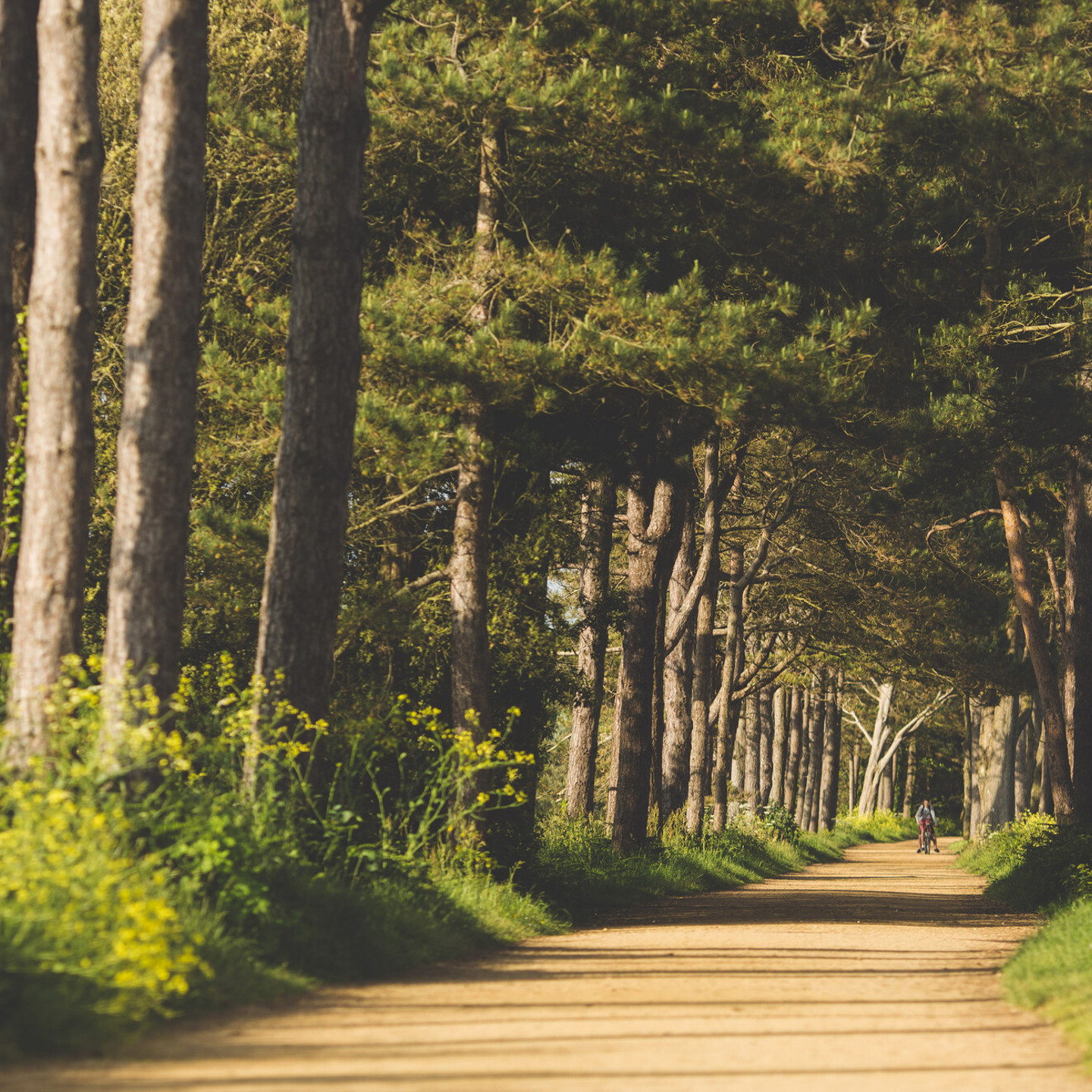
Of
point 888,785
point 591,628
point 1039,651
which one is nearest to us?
point 591,628

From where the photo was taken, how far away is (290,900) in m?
8.86

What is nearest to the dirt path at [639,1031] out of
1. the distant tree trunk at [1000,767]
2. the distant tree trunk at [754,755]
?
the distant tree trunk at [1000,767]

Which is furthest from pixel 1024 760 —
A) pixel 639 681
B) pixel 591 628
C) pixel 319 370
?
pixel 319 370

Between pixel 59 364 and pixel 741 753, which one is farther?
pixel 741 753

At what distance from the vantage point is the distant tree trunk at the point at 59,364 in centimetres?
901

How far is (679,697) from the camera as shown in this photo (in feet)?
90.2

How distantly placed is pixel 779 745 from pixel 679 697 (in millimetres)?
25607

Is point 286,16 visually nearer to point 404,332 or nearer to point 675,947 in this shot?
point 404,332

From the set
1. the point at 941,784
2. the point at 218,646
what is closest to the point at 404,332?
the point at 218,646

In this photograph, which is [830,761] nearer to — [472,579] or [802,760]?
[802,760]

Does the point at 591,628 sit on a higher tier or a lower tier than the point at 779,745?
higher

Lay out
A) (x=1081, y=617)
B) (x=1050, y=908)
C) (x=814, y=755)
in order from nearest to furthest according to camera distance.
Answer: (x=1050, y=908), (x=1081, y=617), (x=814, y=755)

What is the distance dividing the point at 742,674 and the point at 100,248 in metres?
24.7

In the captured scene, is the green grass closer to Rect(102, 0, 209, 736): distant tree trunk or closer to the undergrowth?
the undergrowth
